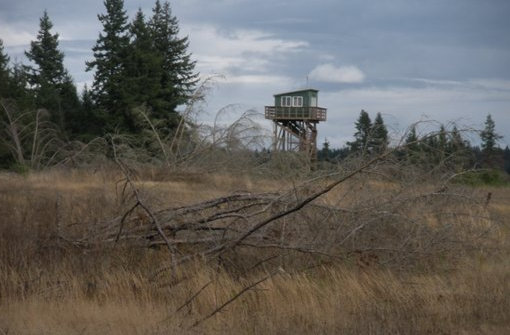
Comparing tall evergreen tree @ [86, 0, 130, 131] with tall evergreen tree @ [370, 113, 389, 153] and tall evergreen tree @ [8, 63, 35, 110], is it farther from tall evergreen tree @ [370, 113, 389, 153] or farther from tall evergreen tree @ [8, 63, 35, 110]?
tall evergreen tree @ [370, 113, 389, 153]

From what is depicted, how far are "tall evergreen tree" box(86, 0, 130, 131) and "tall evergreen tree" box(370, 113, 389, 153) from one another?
2846 centimetres

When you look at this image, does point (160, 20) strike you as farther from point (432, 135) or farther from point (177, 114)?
point (432, 135)

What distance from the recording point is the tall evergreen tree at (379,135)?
29.8 ft

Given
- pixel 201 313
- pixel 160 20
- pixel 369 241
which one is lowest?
pixel 201 313

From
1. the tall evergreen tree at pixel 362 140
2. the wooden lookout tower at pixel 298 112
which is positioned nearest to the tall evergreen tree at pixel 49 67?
the wooden lookout tower at pixel 298 112

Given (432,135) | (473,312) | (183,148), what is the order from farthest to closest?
(183,148)
(432,135)
(473,312)

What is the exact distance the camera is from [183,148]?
2395 centimetres

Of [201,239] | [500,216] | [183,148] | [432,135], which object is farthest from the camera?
[183,148]

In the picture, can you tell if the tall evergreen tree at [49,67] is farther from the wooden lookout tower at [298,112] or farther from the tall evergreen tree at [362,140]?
the tall evergreen tree at [362,140]

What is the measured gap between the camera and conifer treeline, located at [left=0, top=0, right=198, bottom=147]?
124 feet

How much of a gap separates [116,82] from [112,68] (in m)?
2.16

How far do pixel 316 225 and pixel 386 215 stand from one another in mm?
1015

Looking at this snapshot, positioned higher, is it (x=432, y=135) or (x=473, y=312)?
(x=432, y=135)

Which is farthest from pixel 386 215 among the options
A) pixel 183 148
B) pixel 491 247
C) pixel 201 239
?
pixel 183 148
